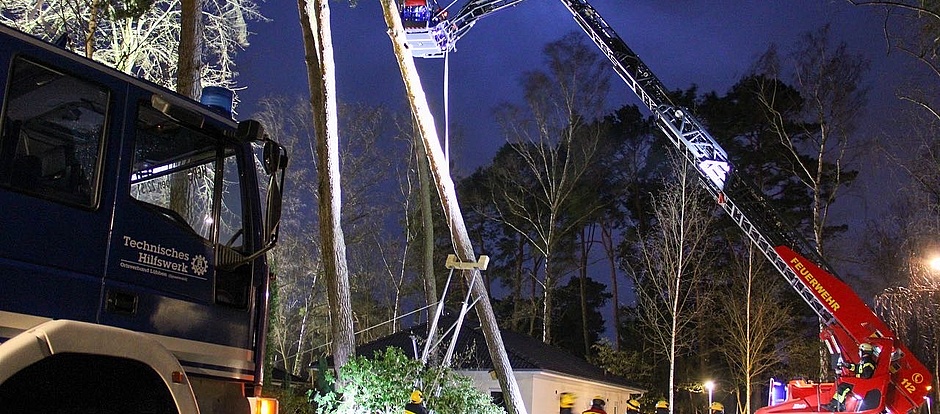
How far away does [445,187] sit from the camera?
492 inches

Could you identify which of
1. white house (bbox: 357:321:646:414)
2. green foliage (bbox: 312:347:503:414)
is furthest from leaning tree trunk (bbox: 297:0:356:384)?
white house (bbox: 357:321:646:414)

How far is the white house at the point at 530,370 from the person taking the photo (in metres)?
19.6

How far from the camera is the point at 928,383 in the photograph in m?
11.5

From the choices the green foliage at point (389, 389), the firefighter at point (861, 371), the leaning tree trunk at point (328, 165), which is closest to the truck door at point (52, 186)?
the green foliage at point (389, 389)

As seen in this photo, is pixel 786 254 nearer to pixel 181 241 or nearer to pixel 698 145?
pixel 698 145

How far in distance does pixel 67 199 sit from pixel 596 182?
32376 mm

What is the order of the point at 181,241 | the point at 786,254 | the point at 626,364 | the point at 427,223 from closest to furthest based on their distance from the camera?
the point at 181,241 → the point at 786,254 → the point at 427,223 → the point at 626,364

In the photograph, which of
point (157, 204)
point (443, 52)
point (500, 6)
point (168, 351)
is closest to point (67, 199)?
point (157, 204)

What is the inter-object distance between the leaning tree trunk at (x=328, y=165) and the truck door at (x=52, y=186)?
281 inches

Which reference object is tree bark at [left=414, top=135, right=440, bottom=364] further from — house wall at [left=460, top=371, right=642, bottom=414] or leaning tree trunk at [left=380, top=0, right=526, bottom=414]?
leaning tree trunk at [left=380, top=0, right=526, bottom=414]

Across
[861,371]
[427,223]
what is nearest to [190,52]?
[427,223]

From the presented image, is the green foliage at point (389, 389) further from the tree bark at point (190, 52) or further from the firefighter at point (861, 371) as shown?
the firefighter at point (861, 371)

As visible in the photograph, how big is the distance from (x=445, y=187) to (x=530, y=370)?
27.8 ft

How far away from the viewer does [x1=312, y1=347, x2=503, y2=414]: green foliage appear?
9.68 metres
